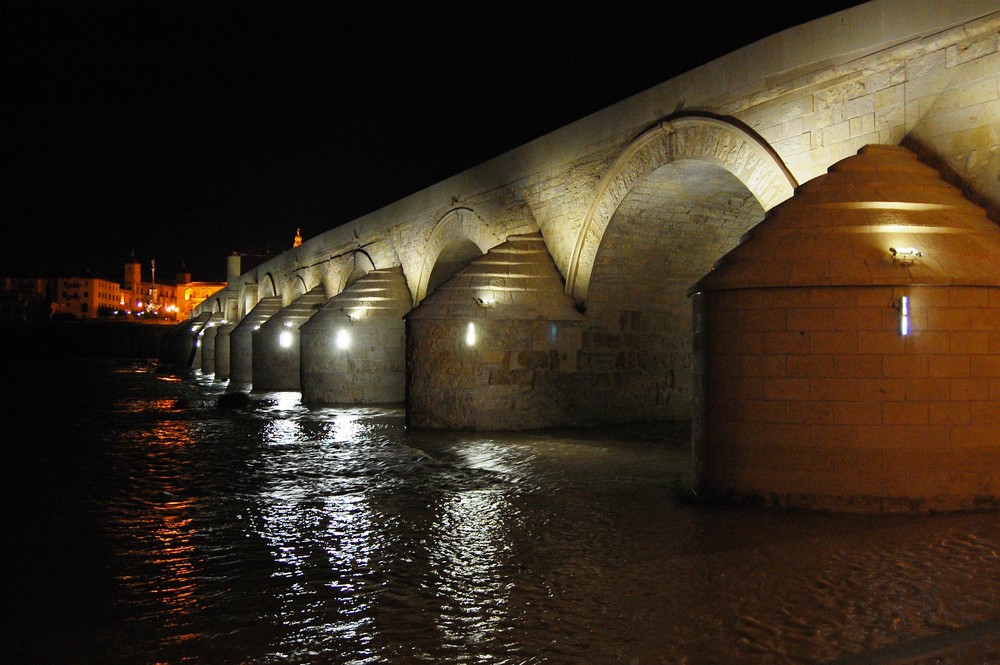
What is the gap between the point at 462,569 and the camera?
14.5 feet

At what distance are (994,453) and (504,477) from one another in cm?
395

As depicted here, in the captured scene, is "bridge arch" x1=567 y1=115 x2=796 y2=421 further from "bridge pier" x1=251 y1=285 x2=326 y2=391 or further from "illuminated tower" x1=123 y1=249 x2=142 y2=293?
"illuminated tower" x1=123 y1=249 x2=142 y2=293

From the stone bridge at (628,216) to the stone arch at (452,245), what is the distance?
58mm

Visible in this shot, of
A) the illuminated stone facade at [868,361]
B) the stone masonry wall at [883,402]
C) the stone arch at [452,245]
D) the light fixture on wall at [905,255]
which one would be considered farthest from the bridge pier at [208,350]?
the light fixture on wall at [905,255]

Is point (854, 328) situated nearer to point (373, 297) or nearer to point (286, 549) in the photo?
point (286, 549)

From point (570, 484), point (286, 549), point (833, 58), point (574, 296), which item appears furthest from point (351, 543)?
point (574, 296)

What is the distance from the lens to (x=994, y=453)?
5488mm

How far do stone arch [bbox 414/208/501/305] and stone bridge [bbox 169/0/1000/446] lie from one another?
0.06 metres

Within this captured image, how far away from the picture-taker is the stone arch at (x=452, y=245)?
14195mm

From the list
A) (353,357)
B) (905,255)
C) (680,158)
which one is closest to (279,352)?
(353,357)

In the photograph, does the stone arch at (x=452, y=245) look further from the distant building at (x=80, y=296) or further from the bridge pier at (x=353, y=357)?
the distant building at (x=80, y=296)

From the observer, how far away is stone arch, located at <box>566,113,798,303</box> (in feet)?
25.9

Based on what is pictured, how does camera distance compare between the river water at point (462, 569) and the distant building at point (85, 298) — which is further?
the distant building at point (85, 298)

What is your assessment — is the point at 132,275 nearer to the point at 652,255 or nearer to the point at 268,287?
the point at 268,287
